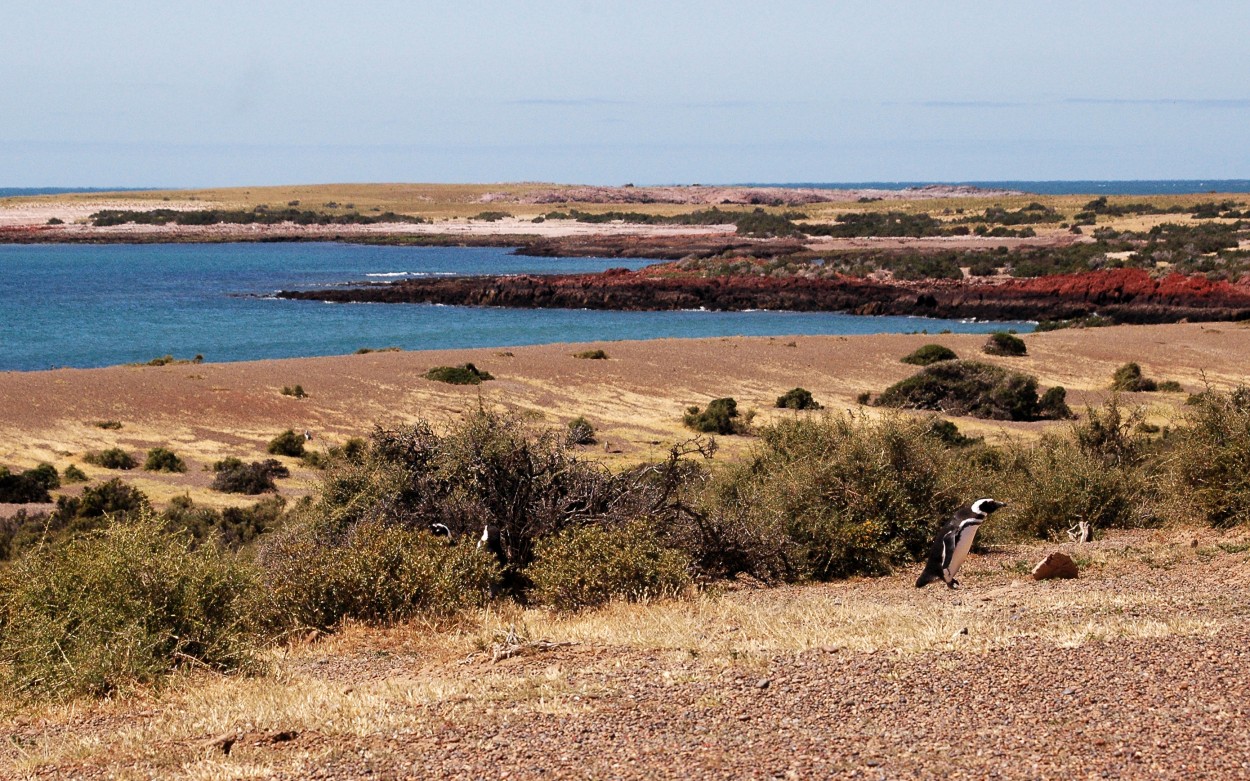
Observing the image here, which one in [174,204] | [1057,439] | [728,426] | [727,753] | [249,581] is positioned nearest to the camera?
[727,753]

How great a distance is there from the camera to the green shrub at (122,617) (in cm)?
758

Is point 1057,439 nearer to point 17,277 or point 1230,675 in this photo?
point 1230,675

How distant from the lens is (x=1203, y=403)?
13.4m

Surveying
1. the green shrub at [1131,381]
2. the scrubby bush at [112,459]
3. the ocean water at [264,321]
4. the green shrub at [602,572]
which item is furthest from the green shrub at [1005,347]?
the green shrub at [602,572]

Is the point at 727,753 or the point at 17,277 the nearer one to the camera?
the point at 727,753

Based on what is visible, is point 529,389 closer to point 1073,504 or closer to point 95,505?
point 95,505

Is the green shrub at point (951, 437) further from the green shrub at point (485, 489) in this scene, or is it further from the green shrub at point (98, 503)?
the green shrub at point (98, 503)

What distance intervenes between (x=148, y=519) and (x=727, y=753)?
475 centimetres

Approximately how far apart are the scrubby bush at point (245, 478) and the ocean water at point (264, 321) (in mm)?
23576

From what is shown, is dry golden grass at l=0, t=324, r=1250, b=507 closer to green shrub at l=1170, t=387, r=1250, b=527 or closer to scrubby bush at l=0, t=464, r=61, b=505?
scrubby bush at l=0, t=464, r=61, b=505

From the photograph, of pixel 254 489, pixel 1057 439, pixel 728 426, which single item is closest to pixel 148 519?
pixel 1057 439

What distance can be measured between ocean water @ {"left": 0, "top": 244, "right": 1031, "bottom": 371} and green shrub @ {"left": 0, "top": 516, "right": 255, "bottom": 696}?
3792 cm

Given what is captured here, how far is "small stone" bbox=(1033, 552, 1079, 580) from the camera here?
10.4 metres

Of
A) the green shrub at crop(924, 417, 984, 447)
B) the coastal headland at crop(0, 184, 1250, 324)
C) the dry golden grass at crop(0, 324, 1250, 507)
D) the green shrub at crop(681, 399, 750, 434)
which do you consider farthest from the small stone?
the coastal headland at crop(0, 184, 1250, 324)
